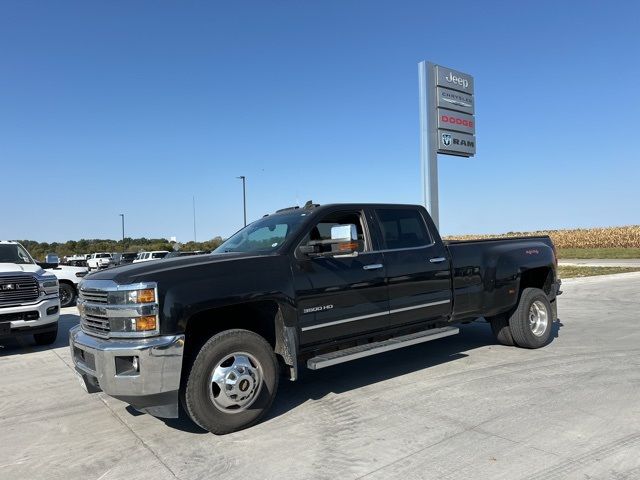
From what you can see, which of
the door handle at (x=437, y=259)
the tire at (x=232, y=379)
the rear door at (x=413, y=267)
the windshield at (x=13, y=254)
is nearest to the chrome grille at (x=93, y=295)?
the tire at (x=232, y=379)

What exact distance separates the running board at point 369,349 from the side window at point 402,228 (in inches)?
39.5

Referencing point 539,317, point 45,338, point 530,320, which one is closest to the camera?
point 530,320

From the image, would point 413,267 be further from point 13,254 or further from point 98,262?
point 98,262

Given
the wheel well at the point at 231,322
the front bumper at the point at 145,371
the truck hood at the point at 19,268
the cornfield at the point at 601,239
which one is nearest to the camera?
the front bumper at the point at 145,371

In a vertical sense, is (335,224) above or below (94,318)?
above

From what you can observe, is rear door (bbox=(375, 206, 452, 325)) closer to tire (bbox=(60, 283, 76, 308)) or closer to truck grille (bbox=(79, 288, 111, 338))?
truck grille (bbox=(79, 288, 111, 338))

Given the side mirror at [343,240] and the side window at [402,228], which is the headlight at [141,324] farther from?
the side window at [402,228]

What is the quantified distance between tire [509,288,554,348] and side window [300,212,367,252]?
2.87m

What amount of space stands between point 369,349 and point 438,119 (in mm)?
11382

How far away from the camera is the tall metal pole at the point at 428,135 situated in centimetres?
1458

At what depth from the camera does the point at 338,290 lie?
4.95m

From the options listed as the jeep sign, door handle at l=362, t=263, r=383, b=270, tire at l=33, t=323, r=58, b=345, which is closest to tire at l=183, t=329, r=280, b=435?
door handle at l=362, t=263, r=383, b=270

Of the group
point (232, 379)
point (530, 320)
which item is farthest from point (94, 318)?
point (530, 320)

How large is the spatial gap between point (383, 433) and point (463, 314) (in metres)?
2.48
